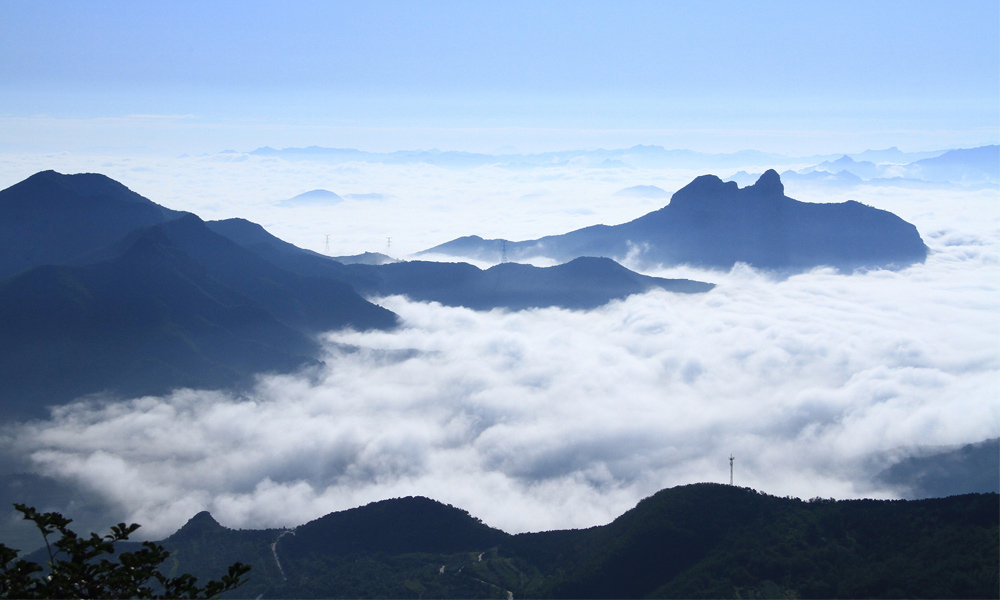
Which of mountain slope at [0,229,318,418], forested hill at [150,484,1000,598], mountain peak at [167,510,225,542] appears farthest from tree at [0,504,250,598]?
mountain slope at [0,229,318,418]

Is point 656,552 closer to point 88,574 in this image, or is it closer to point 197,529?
point 197,529

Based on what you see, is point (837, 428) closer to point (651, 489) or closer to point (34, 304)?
point (651, 489)

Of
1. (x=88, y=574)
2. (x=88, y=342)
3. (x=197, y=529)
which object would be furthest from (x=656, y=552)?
(x=88, y=342)

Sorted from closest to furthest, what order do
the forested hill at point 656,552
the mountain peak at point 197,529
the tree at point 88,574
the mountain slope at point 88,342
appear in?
1. the tree at point 88,574
2. the forested hill at point 656,552
3. the mountain peak at point 197,529
4. the mountain slope at point 88,342

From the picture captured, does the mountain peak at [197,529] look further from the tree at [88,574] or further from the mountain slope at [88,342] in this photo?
the tree at [88,574]

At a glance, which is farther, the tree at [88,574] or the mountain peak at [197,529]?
the mountain peak at [197,529]

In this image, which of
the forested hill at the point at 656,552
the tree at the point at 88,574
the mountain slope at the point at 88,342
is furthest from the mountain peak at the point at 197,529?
the tree at the point at 88,574

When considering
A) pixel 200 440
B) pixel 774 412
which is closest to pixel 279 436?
pixel 200 440

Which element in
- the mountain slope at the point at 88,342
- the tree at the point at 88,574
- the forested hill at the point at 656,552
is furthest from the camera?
the mountain slope at the point at 88,342

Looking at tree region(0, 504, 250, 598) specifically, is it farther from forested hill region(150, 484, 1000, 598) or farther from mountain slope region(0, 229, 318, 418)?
mountain slope region(0, 229, 318, 418)
